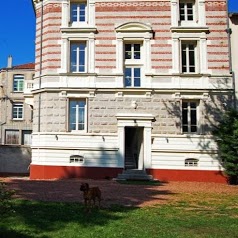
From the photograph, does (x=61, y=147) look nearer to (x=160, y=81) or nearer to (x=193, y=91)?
(x=160, y=81)

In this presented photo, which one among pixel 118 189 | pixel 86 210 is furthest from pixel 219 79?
pixel 86 210

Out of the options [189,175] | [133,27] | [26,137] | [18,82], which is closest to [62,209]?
[189,175]

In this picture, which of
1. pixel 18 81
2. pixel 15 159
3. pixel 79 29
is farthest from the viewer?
pixel 18 81

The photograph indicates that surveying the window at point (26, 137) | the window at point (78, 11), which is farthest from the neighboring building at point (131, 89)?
the window at point (26, 137)

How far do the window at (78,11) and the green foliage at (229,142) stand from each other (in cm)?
994

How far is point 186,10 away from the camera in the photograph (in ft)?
73.5

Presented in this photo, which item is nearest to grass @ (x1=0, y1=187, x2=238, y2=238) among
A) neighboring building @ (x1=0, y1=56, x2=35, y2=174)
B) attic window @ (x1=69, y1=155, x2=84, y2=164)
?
attic window @ (x1=69, y1=155, x2=84, y2=164)

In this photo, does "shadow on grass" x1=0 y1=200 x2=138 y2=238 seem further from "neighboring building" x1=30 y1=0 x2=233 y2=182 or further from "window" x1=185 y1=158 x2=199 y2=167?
"window" x1=185 y1=158 x2=199 y2=167

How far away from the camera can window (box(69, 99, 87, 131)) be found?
21.5 m

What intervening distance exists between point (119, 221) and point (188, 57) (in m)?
14.4

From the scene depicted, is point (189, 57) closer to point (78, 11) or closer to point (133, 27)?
point (133, 27)

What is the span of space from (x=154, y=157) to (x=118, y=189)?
556cm

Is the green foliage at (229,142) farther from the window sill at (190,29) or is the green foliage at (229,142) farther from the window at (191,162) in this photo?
the window sill at (190,29)

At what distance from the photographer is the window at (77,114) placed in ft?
70.4
